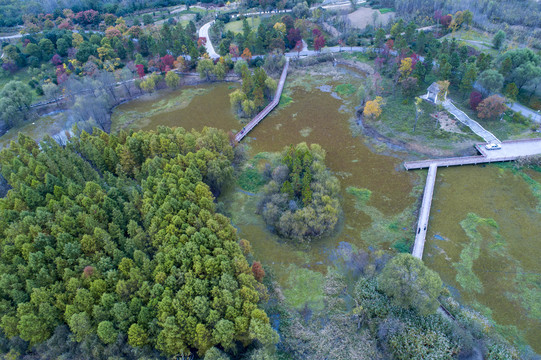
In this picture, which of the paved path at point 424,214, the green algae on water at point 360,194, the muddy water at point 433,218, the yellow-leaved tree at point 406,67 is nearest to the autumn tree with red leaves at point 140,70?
the muddy water at point 433,218

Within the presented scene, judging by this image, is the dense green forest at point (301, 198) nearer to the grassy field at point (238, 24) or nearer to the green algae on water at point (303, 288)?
the green algae on water at point (303, 288)

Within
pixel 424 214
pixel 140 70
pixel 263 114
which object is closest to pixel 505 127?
pixel 424 214

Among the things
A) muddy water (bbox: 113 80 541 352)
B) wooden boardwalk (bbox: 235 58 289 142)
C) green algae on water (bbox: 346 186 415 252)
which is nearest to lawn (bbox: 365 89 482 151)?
muddy water (bbox: 113 80 541 352)

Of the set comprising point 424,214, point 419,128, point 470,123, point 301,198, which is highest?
point 470,123

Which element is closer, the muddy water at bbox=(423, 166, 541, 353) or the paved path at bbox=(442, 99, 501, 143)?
the muddy water at bbox=(423, 166, 541, 353)

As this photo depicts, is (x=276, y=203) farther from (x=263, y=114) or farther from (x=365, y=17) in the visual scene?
(x=365, y=17)

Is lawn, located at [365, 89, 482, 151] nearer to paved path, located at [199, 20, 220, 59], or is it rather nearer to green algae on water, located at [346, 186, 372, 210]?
green algae on water, located at [346, 186, 372, 210]
